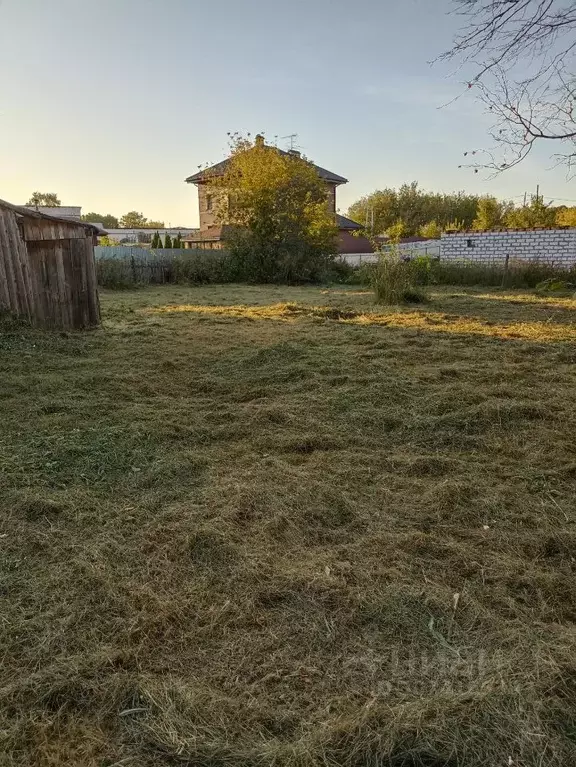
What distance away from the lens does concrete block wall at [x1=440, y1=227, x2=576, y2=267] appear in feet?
55.1

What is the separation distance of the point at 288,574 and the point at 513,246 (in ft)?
58.9

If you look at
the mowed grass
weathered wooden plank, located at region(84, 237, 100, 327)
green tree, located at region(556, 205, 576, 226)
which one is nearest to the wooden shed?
weathered wooden plank, located at region(84, 237, 100, 327)

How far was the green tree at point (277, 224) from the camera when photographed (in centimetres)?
1912

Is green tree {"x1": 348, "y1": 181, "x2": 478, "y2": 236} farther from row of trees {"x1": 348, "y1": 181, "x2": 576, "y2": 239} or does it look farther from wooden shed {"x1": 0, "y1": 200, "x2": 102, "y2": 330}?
wooden shed {"x1": 0, "y1": 200, "x2": 102, "y2": 330}

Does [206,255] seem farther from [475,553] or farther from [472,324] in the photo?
[475,553]

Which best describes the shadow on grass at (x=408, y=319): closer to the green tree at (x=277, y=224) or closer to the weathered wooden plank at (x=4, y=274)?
the weathered wooden plank at (x=4, y=274)

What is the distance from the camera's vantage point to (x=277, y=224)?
62.8 feet

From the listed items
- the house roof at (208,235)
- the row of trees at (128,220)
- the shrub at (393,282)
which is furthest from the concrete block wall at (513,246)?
the row of trees at (128,220)

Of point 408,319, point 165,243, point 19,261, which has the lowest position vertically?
point 408,319

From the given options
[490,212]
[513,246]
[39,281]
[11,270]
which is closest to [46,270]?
[39,281]

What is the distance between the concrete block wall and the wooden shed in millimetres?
12843

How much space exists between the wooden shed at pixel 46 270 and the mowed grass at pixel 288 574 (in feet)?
9.22

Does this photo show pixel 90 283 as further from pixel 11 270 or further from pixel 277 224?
pixel 277 224

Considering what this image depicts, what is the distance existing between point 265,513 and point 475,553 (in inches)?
39.2
